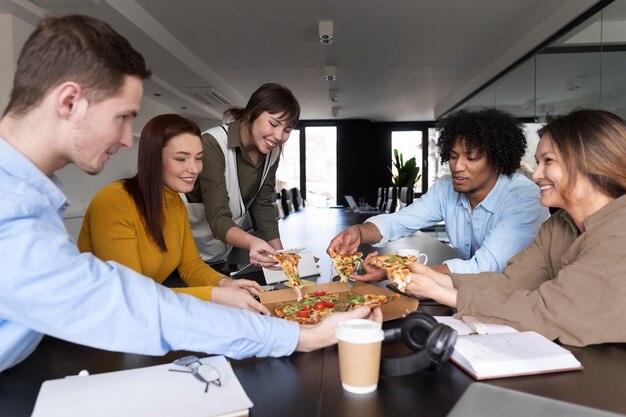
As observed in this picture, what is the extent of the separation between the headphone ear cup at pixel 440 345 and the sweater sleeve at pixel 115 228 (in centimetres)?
110

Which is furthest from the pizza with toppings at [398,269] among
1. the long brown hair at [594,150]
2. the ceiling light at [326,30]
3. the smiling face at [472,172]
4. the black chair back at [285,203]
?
the black chair back at [285,203]

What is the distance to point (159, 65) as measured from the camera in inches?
245

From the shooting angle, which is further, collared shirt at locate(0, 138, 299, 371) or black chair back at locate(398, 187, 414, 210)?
black chair back at locate(398, 187, 414, 210)

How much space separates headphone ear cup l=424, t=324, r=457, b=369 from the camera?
0.91 metres

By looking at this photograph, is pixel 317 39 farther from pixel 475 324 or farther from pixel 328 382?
pixel 328 382

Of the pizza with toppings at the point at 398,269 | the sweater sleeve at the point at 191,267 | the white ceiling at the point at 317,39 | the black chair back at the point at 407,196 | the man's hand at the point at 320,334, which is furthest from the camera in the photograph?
the black chair back at the point at 407,196

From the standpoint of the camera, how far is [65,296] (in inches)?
31.4

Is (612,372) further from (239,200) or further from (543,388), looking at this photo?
(239,200)

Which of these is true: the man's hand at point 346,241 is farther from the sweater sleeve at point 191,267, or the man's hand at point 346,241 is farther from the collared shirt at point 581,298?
the collared shirt at point 581,298

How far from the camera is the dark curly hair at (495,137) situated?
213cm

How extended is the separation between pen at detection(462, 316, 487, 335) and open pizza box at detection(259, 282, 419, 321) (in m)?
0.16

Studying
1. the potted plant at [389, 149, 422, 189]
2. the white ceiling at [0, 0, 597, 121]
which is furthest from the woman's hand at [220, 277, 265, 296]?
the potted plant at [389, 149, 422, 189]

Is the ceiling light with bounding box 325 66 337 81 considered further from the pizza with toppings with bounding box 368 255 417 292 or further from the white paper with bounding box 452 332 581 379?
the white paper with bounding box 452 332 581 379

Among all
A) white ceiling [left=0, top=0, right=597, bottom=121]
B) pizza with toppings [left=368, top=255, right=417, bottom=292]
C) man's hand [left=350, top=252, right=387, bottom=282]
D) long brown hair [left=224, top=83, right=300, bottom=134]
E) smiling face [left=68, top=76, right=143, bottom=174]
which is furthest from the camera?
white ceiling [left=0, top=0, right=597, bottom=121]
